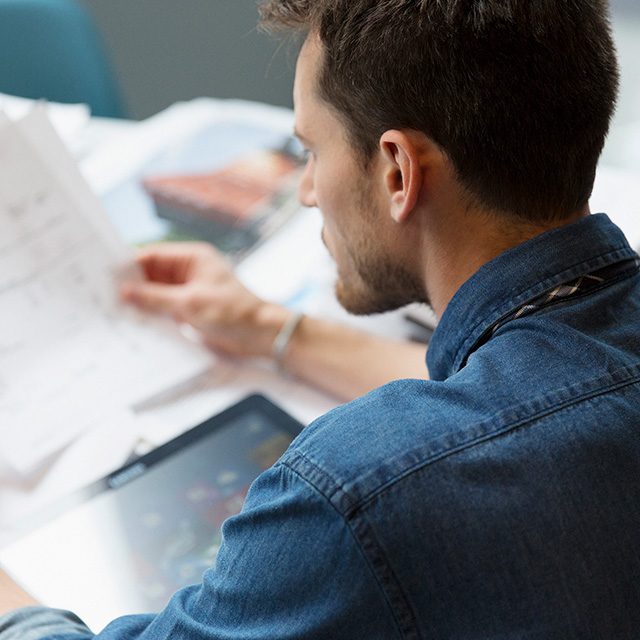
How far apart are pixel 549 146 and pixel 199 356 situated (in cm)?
52

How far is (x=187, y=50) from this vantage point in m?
2.29

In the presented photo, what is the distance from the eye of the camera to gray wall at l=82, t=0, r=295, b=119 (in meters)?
2.21

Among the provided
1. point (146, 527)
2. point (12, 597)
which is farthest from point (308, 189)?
point (12, 597)

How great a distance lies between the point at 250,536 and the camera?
0.51m

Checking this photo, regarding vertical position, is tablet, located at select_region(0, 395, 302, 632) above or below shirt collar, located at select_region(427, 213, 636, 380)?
below

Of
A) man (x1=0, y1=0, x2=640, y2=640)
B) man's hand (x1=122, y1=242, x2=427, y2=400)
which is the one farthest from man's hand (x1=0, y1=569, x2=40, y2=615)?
man's hand (x1=122, y1=242, x2=427, y2=400)

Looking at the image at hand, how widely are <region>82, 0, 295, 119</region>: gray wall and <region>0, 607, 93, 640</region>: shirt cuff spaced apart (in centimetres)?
184

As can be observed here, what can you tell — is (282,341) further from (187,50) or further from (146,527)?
(187,50)

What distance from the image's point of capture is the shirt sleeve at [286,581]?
18.0 inches

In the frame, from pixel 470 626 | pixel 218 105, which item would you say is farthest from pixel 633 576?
pixel 218 105

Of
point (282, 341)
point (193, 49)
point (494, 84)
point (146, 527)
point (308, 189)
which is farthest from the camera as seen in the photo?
point (193, 49)

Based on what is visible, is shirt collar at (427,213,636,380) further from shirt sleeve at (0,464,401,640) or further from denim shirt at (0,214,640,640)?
shirt sleeve at (0,464,401,640)

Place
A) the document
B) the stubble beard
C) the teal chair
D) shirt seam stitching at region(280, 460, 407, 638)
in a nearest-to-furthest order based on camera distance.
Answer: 1. shirt seam stitching at region(280, 460, 407, 638)
2. the stubble beard
3. the document
4. the teal chair

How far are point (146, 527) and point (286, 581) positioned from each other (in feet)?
0.94
